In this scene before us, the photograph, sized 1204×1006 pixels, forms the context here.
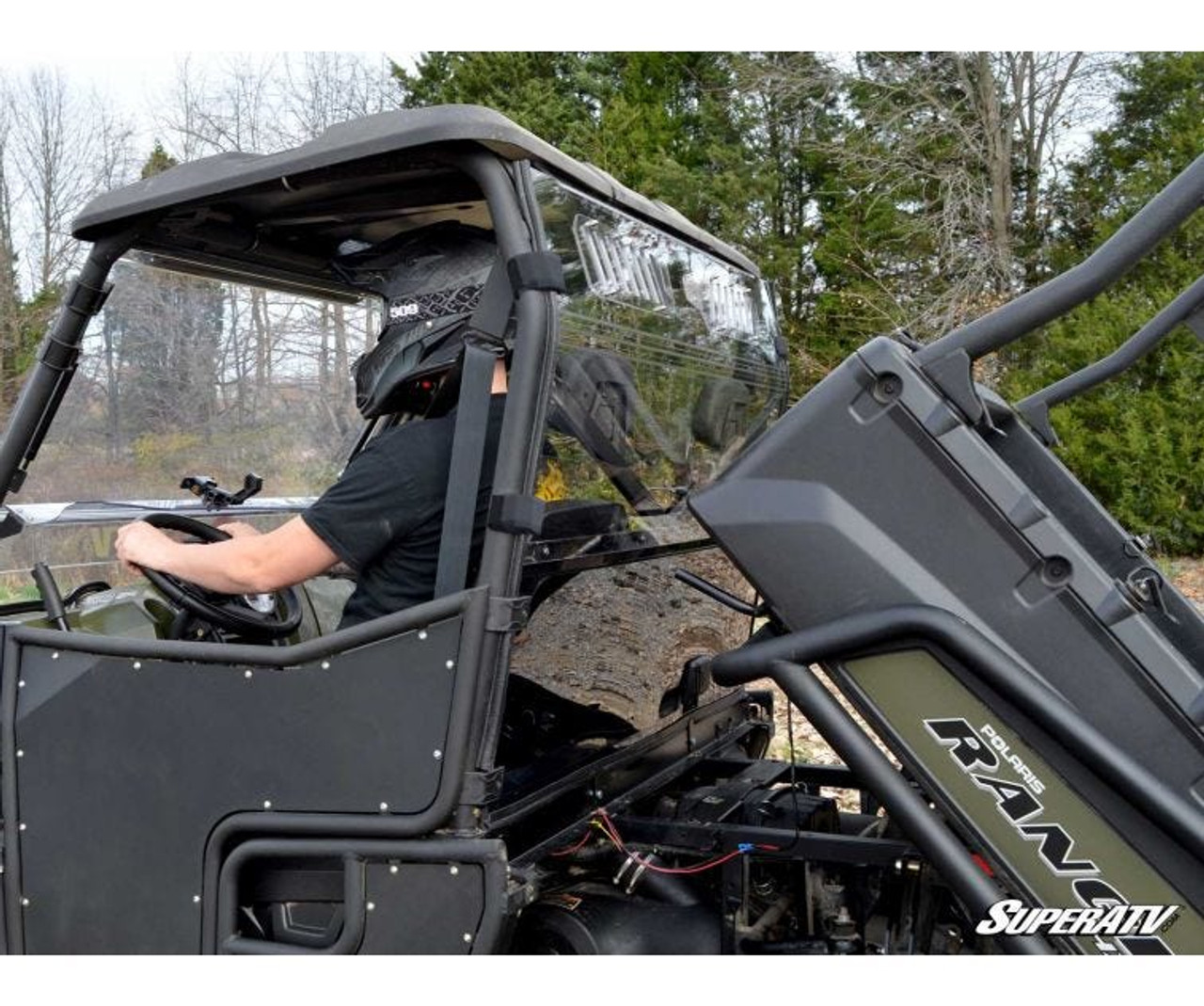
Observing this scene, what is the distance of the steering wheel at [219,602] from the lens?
278 centimetres

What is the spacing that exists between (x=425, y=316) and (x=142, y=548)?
2.81 ft

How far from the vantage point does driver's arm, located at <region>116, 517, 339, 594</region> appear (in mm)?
2420

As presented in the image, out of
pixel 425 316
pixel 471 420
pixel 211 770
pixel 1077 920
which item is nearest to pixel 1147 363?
pixel 425 316

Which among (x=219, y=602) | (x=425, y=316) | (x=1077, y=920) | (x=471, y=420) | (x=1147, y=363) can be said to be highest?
(x=1147, y=363)

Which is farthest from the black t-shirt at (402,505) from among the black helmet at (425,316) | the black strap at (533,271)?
the black strap at (533,271)

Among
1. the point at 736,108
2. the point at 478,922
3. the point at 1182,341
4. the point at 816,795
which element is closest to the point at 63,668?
the point at 478,922

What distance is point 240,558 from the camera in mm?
2518

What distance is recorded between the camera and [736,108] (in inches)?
649

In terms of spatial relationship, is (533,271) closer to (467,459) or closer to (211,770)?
(467,459)

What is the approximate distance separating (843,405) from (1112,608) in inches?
22.1

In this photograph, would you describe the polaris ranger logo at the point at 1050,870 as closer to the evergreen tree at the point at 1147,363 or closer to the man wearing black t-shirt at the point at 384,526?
the man wearing black t-shirt at the point at 384,526

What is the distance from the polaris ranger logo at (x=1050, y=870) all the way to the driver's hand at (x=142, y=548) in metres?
1.75

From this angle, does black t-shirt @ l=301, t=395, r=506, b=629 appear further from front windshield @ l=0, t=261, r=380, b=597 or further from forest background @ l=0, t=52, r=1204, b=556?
forest background @ l=0, t=52, r=1204, b=556

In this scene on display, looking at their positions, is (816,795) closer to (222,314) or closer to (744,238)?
(222,314)
